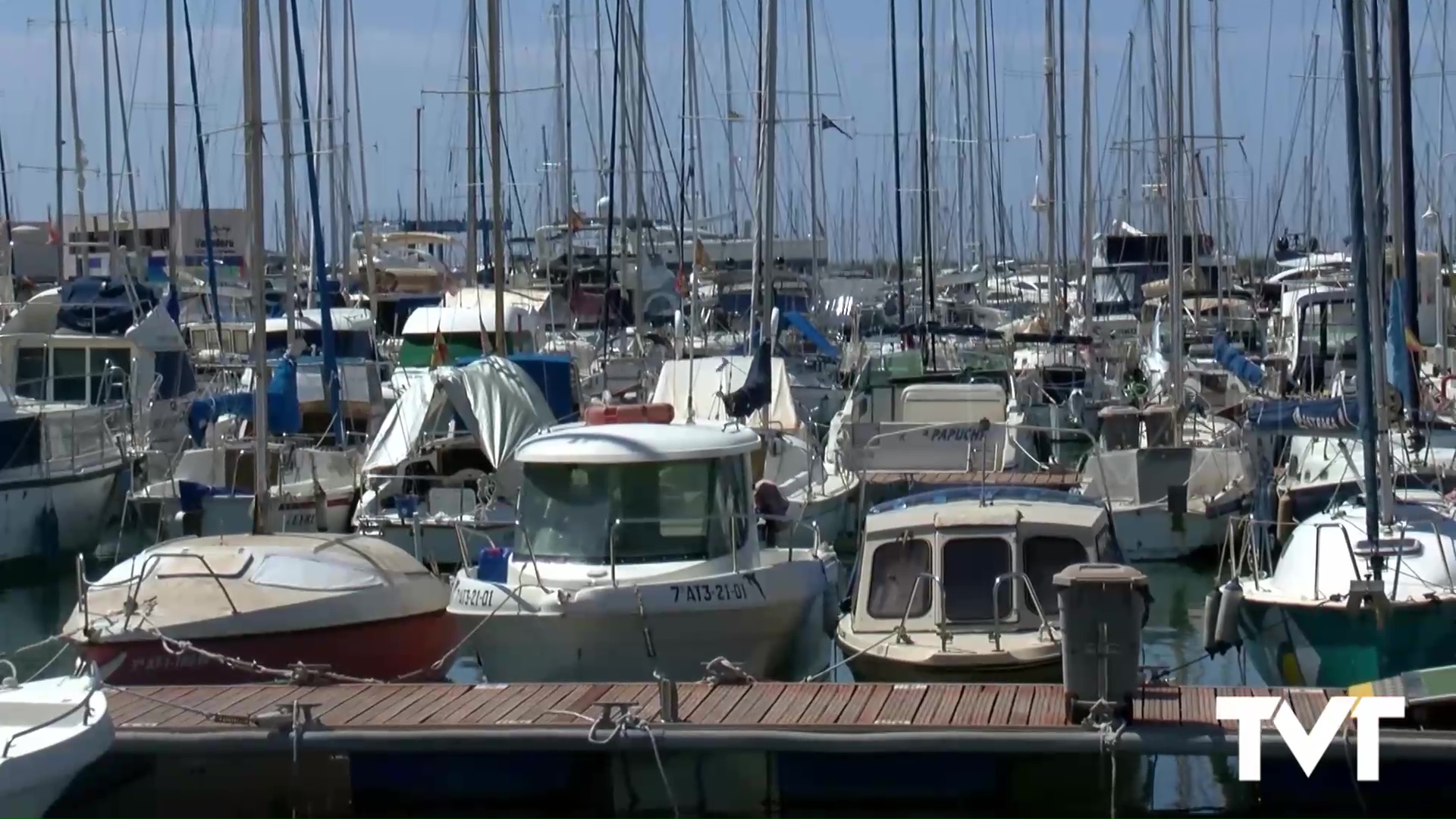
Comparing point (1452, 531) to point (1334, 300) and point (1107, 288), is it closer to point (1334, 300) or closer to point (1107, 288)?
point (1334, 300)

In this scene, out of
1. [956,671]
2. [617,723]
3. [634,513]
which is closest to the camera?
[617,723]

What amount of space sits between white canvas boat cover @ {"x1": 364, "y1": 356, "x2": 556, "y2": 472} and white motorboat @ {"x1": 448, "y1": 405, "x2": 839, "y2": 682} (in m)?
5.48

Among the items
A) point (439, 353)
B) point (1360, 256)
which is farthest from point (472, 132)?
point (1360, 256)

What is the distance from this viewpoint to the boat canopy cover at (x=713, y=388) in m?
24.8

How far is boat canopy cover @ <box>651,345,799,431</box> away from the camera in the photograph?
81.4ft

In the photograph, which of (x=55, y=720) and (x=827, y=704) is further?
(x=827, y=704)

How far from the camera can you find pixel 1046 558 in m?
15.9

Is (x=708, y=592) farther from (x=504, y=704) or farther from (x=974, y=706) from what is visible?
(x=974, y=706)

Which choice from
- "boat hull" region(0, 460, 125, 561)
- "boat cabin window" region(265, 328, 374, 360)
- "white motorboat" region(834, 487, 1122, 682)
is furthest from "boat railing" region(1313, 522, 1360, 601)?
"boat cabin window" region(265, 328, 374, 360)

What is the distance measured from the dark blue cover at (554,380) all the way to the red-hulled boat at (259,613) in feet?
26.9

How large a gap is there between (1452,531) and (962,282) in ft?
120

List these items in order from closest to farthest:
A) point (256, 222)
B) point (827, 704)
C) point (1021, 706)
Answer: point (1021, 706) < point (827, 704) < point (256, 222)

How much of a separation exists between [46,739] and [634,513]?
581 cm


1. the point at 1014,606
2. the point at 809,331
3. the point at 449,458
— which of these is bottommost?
the point at 1014,606
